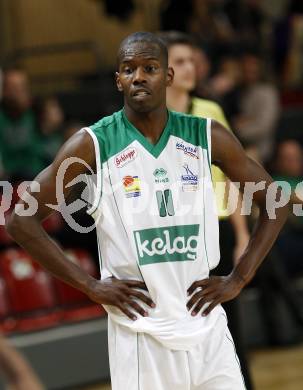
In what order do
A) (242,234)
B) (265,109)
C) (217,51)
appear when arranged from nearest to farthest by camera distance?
(242,234) → (265,109) → (217,51)

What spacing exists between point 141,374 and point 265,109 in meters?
6.36

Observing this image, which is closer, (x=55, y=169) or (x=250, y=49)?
(x=55, y=169)

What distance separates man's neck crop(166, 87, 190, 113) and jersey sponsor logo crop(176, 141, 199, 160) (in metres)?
1.16

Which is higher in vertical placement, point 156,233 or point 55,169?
point 55,169

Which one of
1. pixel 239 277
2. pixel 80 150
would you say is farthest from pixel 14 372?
pixel 239 277

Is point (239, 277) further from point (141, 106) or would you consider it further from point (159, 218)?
point (141, 106)

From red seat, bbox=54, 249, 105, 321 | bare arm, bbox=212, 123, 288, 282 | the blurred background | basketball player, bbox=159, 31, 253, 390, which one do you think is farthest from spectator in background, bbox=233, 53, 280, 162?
bare arm, bbox=212, 123, 288, 282

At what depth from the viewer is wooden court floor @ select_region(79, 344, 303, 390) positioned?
662 centimetres

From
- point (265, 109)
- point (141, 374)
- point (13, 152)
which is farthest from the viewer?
point (265, 109)

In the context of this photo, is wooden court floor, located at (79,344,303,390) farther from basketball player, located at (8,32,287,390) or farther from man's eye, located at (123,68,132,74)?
man's eye, located at (123,68,132,74)

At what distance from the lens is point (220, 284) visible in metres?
3.58

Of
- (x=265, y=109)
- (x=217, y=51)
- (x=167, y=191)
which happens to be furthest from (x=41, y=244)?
(x=217, y=51)

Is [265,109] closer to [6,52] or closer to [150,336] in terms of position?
[6,52]

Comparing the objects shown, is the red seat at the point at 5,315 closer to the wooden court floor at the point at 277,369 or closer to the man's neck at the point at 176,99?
the wooden court floor at the point at 277,369
